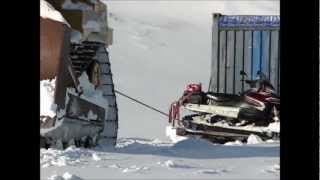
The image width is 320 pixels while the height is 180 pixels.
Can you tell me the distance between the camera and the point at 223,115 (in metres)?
7.37

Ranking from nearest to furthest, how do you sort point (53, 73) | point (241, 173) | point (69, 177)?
point (69, 177) → point (241, 173) → point (53, 73)

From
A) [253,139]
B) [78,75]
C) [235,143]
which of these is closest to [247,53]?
[253,139]

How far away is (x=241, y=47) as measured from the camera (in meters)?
7.96

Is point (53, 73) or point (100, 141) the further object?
point (100, 141)

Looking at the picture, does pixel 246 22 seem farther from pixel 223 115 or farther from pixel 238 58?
pixel 223 115

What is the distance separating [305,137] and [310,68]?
0.13 metres

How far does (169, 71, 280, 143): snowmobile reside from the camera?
7.39 metres

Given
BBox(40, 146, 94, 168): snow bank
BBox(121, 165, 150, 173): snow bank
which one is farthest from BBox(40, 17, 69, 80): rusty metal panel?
BBox(121, 165, 150, 173): snow bank

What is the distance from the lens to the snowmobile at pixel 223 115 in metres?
7.39
